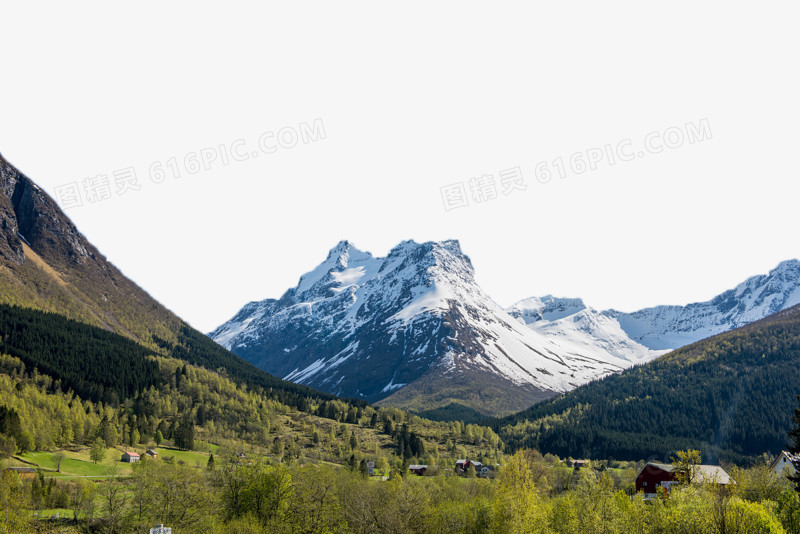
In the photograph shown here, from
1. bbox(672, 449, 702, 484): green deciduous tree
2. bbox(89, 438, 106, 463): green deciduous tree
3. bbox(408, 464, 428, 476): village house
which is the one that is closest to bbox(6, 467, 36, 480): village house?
bbox(89, 438, 106, 463): green deciduous tree

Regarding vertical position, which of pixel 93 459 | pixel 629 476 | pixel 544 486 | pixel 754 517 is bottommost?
pixel 629 476

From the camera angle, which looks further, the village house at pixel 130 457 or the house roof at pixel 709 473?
the village house at pixel 130 457

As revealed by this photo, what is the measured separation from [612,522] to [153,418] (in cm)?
17683

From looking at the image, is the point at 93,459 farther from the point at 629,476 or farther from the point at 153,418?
the point at 629,476

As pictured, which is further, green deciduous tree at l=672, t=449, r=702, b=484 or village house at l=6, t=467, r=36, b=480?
village house at l=6, t=467, r=36, b=480

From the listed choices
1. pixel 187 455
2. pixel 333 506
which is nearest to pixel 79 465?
pixel 187 455

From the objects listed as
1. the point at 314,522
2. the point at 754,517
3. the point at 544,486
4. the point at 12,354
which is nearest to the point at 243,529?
the point at 314,522

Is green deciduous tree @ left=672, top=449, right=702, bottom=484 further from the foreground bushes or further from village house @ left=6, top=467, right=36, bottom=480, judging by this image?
village house @ left=6, top=467, right=36, bottom=480

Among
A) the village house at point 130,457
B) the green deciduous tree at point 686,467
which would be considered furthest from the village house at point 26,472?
the green deciduous tree at point 686,467

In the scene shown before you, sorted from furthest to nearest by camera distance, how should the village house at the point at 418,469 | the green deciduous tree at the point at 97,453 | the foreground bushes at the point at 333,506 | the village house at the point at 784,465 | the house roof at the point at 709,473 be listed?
the village house at the point at 418,469 → the green deciduous tree at the point at 97,453 → the village house at the point at 784,465 → the house roof at the point at 709,473 → the foreground bushes at the point at 333,506

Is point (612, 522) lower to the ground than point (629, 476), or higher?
higher

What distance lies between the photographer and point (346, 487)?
10544 centimetres

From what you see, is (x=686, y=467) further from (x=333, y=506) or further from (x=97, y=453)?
(x=97, y=453)

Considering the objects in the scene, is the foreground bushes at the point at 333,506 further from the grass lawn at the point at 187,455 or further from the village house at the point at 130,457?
the grass lawn at the point at 187,455
